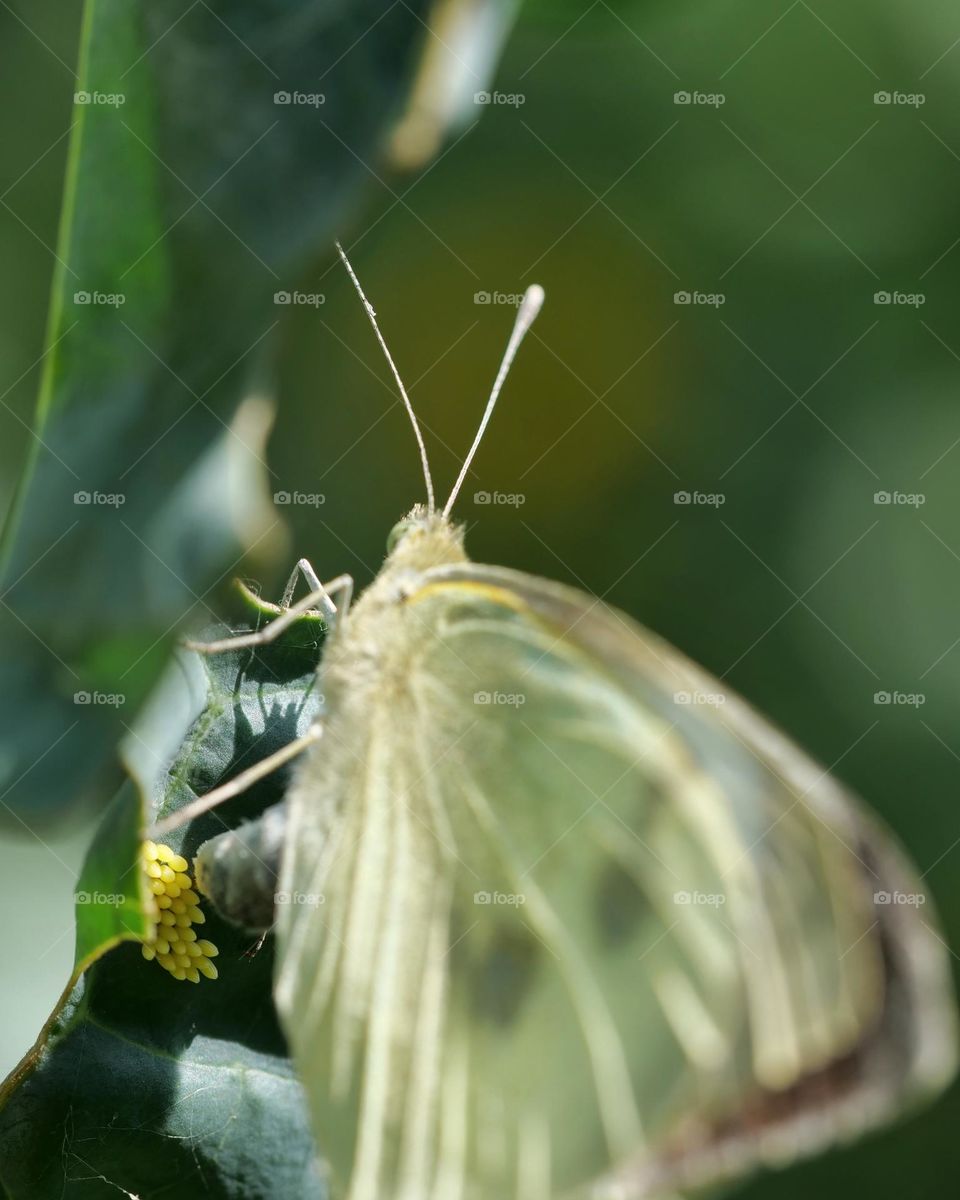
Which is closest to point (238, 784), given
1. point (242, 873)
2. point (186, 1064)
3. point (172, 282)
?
point (242, 873)

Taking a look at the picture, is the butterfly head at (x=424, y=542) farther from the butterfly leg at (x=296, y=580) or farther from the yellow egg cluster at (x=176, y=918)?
the yellow egg cluster at (x=176, y=918)

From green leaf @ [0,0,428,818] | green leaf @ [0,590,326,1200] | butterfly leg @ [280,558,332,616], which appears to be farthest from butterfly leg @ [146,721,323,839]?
green leaf @ [0,0,428,818]

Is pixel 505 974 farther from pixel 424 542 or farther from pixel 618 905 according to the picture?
pixel 424 542

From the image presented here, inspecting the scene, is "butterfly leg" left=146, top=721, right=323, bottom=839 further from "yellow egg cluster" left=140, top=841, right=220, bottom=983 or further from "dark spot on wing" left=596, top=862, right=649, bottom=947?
"dark spot on wing" left=596, top=862, right=649, bottom=947

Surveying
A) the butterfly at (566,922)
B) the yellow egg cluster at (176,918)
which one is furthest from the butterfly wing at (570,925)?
the yellow egg cluster at (176,918)

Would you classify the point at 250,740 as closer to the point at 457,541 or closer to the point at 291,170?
the point at 457,541
